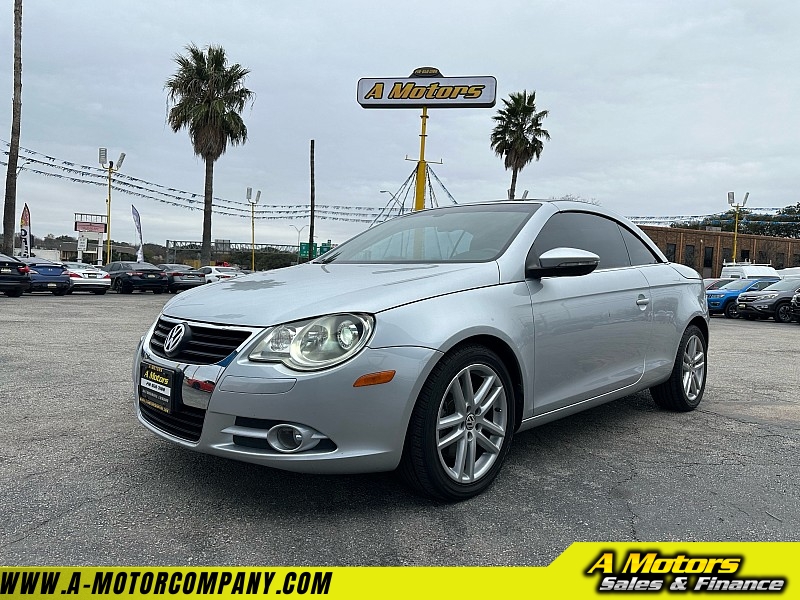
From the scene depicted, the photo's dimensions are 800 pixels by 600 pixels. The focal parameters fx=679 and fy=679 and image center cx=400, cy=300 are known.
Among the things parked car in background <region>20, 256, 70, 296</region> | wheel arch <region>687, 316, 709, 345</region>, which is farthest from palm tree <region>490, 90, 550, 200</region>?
wheel arch <region>687, 316, 709, 345</region>

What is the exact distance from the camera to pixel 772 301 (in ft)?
63.2

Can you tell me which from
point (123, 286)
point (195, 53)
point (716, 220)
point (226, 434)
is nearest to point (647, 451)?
point (226, 434)

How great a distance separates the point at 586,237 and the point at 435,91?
743 inches

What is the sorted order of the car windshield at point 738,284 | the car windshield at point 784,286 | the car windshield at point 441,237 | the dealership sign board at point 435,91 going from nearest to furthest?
the car windshield at point 441,237
the car windshield at point 784,286
the dealership sign board at point 435,91
the car windshield at point 738,284

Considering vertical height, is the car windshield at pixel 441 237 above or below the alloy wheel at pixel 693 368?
above

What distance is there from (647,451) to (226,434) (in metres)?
2.58

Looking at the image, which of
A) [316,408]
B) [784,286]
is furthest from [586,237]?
[784,286]

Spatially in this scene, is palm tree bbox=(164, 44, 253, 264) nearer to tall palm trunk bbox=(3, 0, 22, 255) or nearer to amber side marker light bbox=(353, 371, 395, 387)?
tall palm trunk bbox=(3, 0, 22, 255)

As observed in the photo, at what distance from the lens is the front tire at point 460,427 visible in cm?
295

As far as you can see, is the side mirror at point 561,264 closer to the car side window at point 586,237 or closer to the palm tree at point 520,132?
the car side window at point 586,237

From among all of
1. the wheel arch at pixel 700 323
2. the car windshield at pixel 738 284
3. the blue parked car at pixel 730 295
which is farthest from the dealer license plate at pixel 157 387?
the car windshield at pixel 738 284

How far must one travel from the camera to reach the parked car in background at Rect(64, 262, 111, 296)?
23.7 metres

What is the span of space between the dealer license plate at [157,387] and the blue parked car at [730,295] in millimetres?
21436

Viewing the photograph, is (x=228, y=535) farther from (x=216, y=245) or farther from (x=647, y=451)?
(x=216, y=245)
